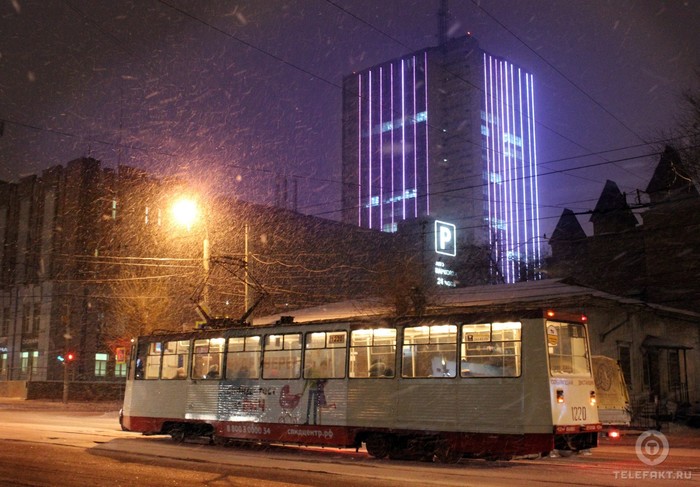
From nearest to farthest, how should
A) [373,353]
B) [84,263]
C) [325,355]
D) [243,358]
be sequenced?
[373,353], [325,355], [243,358], [84,263]

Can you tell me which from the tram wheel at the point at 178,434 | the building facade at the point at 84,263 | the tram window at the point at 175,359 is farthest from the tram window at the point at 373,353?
the building facade at the point at 84,263

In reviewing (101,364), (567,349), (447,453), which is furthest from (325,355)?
(101,364)

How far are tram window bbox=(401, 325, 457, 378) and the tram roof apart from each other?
9.92 meters

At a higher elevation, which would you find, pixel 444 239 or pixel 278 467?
pixel 444 239

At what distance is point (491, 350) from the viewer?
1309 cm

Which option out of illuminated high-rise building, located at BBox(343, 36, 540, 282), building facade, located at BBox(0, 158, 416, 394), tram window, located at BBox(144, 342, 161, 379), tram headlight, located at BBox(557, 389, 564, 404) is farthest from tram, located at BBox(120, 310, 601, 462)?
illuminated high-rise building, located at BBox(343, 36, 540, 282)

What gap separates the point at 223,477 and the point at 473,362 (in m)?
5.02

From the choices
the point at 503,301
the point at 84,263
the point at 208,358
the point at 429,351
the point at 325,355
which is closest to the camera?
the point at 429,351

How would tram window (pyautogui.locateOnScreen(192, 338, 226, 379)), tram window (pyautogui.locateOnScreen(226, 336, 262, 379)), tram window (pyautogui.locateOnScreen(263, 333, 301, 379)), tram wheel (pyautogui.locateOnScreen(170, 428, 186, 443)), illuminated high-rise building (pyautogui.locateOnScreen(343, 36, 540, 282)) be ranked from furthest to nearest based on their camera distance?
1. illuminated high-rise building (pyautogui.locateOnScreen(343, 36, 540, 282))
2. tram wheel (pyautogui.locateOnScreen(170, 428, 186, 443))
3. tram window (pyautogui.locateOnScreen(192, 338, 226, 379))
4. tram window (pyautogui.locateOnScreen(226, 336, 262, 379))
5. tram window (pyautogui.locateOnScreen(263, 333, 301, 379))

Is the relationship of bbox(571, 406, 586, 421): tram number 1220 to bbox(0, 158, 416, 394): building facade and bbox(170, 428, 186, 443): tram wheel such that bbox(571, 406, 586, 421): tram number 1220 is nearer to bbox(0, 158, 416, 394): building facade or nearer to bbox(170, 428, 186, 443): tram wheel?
bbox(170, 428, 186, 443): tram wheel

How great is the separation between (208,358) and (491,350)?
7.92 m

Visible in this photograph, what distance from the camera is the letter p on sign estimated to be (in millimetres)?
48838

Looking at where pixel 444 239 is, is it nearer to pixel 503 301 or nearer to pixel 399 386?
pixel 503 301

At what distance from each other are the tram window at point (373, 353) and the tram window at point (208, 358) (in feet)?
13.8
